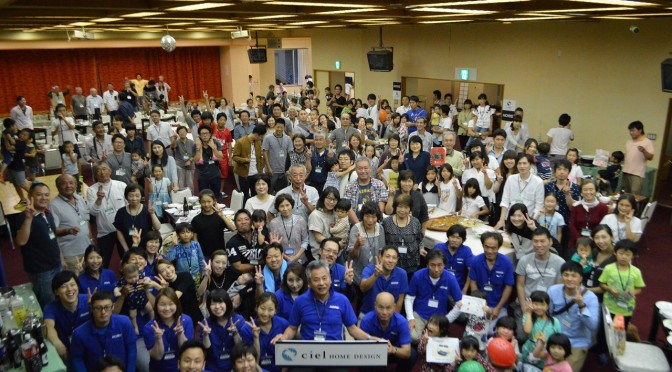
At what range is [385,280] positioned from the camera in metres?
4.57

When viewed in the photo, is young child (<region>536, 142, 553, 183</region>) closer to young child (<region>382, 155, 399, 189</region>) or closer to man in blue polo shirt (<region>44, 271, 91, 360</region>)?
young child (<region>382, 155, 399, 189</region>)

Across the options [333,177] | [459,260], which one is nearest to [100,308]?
[459,260]

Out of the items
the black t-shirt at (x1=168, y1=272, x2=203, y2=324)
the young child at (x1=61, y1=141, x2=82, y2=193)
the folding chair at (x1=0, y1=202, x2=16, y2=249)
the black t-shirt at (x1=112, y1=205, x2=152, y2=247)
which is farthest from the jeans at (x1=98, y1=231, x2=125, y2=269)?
the young child at (x1=61, y1=141, x2=82, y2=193)

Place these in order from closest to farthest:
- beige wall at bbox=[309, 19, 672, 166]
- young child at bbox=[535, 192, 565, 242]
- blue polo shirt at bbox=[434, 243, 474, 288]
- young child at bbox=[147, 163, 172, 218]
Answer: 1. blue polo shirt at bbox=[434, 243, 474, 288]
2. young child at bbox=[535, 192, 565, 242]
3. young child at bbox=[147, 163, 172, 218]
4. beige wall at bbox=[309, 19, 672, 166]

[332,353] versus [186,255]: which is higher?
[186,255]

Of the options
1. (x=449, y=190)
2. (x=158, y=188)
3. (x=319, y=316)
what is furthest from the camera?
(x=158, y=188)

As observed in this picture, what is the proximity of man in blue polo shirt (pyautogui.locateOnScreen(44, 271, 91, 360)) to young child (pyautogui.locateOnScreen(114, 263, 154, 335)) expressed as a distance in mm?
288

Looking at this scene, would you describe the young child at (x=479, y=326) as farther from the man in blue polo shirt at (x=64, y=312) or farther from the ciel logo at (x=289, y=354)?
the man in blue polo shirt at (x=64, y=312)

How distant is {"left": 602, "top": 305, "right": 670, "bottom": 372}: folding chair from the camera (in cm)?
401

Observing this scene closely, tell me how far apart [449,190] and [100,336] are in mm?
4388

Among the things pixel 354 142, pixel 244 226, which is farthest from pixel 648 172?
pixel 244 226

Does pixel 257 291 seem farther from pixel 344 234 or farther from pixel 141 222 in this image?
pixel 141 222

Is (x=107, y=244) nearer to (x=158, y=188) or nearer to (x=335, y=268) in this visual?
(x=158, y=188)

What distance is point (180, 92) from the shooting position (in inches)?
879
